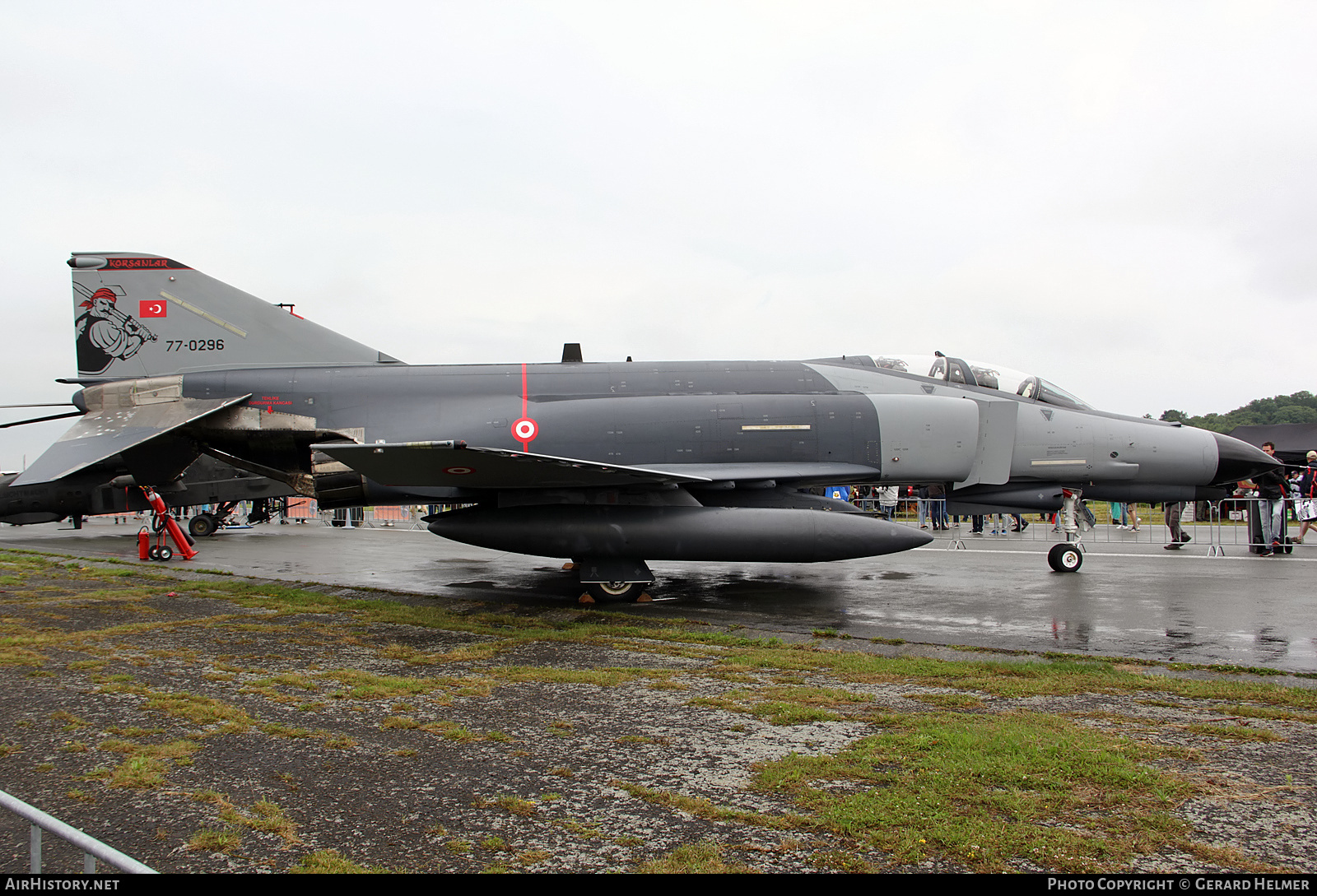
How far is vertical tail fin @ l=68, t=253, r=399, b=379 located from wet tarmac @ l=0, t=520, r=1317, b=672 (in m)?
3.73

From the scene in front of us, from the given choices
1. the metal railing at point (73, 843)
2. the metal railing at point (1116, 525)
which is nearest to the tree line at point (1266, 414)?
the metal railing at point (1116, 525)

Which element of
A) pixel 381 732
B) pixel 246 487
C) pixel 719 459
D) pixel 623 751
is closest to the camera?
pixel 623 751

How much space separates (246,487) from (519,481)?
18.7 meters

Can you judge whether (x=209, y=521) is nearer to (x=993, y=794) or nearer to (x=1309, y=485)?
(x=993, y=794)

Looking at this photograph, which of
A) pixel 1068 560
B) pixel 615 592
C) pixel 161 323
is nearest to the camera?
pixel 615 592

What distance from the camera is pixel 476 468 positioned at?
8.18m

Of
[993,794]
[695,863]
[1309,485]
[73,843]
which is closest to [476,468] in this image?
[695,863]

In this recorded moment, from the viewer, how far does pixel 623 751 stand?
3840 millimetres

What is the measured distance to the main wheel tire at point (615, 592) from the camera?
30.2 ft

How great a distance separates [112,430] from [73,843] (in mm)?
9468

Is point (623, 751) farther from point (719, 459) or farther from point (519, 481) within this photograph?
point (719, 459)

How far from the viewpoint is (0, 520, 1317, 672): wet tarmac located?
22.4 feet
